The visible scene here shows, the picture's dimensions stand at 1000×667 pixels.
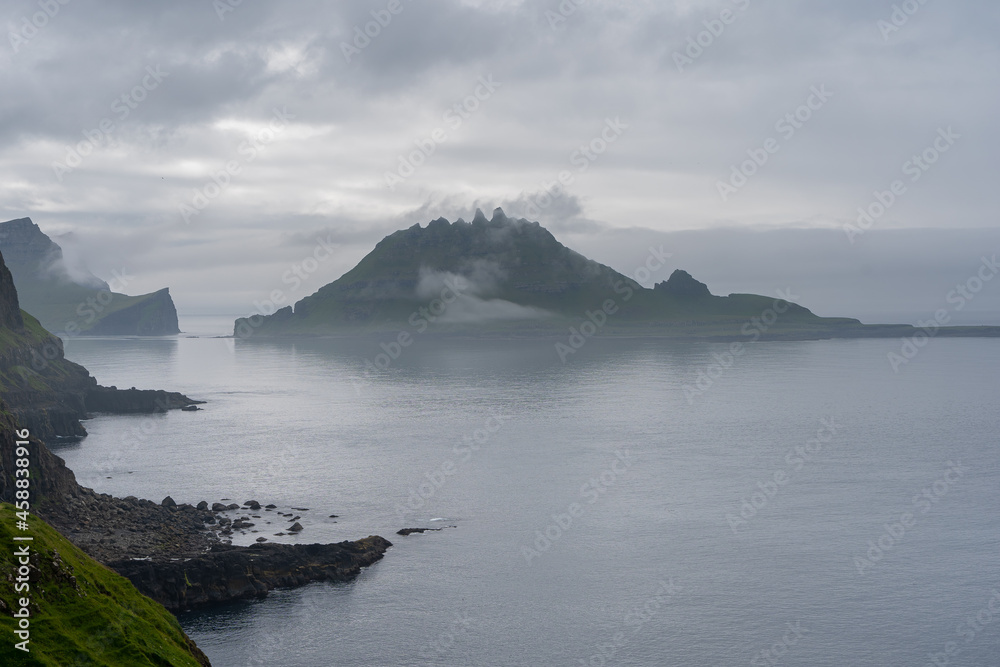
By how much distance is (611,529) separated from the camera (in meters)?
89.3

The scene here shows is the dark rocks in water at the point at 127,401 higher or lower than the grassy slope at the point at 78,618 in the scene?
higher

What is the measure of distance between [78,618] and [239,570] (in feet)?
81.3

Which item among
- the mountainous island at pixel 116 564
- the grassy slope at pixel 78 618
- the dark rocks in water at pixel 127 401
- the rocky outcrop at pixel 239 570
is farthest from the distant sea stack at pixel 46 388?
the grassy slope at pixel 78 618

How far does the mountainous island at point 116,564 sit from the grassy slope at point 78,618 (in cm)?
8

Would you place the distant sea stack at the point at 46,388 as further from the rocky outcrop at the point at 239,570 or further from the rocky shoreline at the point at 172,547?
the rocky outcrop at the point at 239,570

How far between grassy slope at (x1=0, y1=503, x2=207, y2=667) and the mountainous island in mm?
75

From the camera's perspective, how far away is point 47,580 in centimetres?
4603

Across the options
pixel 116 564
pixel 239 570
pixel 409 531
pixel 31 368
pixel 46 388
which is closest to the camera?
pixel 116 564

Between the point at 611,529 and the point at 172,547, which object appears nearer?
the point at 172,547

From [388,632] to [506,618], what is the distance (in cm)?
985

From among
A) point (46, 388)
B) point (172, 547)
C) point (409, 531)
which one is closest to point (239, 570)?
point (172, 547)

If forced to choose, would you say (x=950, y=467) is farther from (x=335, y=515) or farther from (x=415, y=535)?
(x=335, y=515)

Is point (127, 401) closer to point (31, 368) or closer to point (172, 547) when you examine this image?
point (31, 368)

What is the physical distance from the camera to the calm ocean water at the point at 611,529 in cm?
6162
